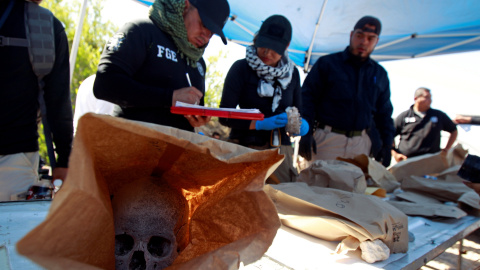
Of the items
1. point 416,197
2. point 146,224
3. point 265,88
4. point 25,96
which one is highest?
point 265,88

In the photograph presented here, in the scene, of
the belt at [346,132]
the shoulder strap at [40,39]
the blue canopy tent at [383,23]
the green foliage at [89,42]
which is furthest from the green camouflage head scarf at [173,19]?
the green foliage at [89,42]

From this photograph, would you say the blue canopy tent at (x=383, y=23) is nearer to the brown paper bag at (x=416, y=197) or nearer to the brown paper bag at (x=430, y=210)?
the brown paper bag at (x=416, y=197)

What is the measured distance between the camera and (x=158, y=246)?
0.75m

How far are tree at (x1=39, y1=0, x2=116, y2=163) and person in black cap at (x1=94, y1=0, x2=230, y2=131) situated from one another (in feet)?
21.8

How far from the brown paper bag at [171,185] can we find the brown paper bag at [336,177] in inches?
38.3

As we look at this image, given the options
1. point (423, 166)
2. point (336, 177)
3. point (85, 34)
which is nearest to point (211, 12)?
point (336, 177)

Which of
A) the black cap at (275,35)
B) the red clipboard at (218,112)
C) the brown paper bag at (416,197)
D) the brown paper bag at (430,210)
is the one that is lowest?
the brown paper bag at (416,197)

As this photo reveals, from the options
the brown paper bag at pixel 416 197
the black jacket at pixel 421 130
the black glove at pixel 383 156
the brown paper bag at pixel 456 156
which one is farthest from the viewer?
the black jacket at pixel 421 130

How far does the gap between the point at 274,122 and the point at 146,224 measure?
4.23 feet

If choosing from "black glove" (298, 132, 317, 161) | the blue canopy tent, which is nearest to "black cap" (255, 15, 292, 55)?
"black glove" (298, 132, 317, 161)

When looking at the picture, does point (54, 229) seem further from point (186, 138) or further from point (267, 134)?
point (267, 134)

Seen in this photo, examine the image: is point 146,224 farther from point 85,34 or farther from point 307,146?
point 85,34

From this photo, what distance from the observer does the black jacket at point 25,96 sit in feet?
4.51

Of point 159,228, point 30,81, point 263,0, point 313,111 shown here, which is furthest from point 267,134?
point 263,0
